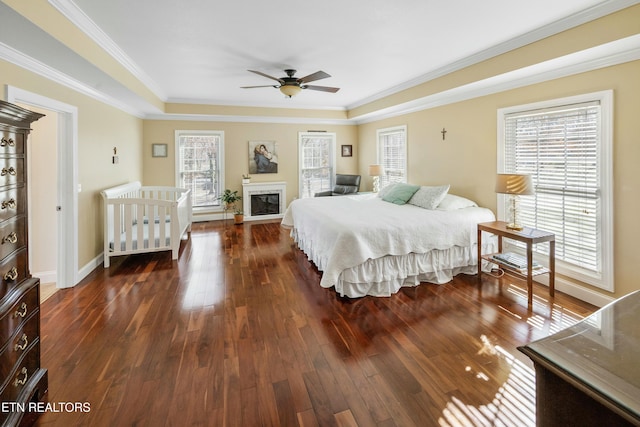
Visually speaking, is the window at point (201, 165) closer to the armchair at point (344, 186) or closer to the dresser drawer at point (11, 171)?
the armchair at point (344, 186)

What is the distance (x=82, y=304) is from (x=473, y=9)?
449 cm

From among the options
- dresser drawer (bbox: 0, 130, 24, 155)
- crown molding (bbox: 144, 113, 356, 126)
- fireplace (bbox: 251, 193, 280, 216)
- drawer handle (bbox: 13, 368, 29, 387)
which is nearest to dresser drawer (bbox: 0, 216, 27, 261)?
dresser drawer (bbox: 0, 130, 24, 155)

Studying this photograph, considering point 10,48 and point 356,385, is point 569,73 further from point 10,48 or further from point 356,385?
point 10,48

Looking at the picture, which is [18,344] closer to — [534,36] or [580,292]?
[580,292]

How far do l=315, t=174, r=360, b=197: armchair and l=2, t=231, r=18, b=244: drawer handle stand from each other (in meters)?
5.84

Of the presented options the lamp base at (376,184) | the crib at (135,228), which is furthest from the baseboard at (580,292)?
the crib at (135,228)

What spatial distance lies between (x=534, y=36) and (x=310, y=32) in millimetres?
2179

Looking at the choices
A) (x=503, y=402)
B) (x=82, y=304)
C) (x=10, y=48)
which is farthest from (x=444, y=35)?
(x=82, y=304)

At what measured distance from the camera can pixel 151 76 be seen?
4.57 meters

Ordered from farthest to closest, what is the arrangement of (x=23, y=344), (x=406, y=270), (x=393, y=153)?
1. (x=393, y=153)
2. (x=406, y=270)
3. (x=23, y=344)

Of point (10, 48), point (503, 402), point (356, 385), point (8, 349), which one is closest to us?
point (8, 349)

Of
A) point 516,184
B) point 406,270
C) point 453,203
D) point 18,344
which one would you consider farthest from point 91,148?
point 516,184

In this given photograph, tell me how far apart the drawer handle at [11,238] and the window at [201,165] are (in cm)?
556

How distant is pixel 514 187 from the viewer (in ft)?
10.8
